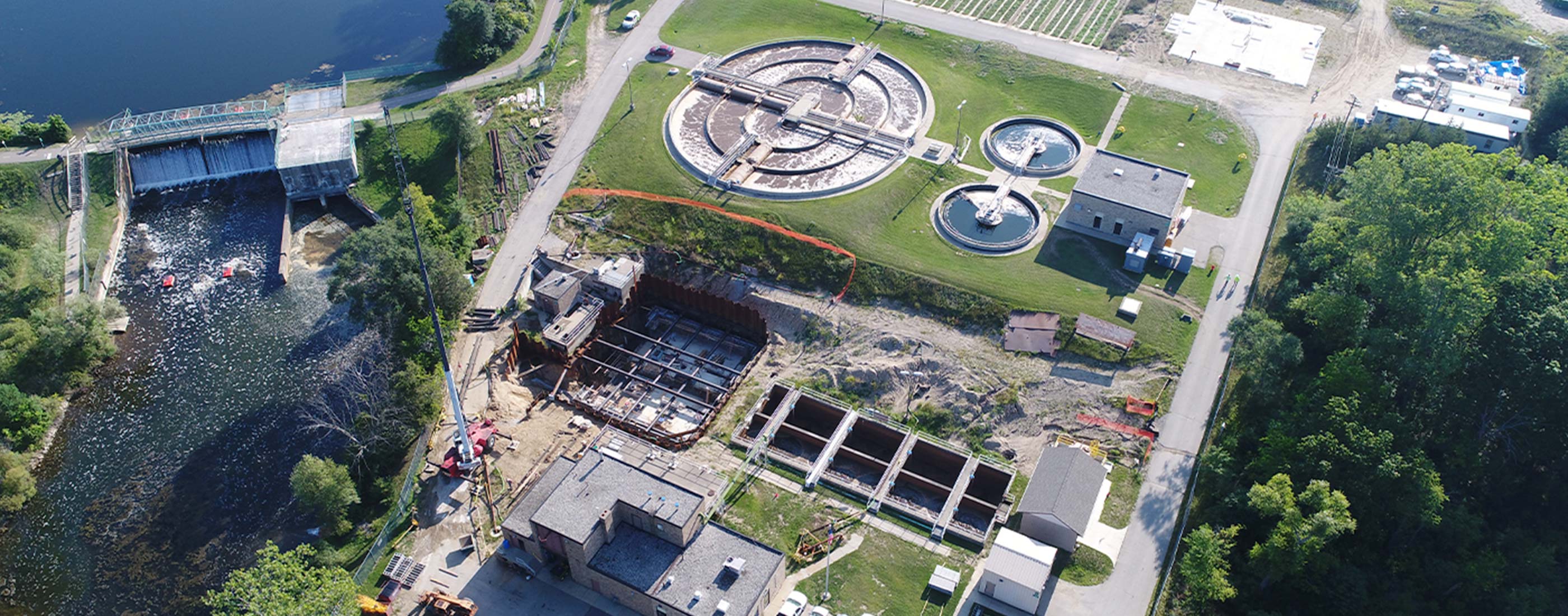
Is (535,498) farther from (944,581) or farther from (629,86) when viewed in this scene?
(629,86)

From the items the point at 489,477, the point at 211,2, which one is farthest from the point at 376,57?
the point at 489,477

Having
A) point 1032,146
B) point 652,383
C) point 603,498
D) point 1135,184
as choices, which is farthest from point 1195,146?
point 603,498

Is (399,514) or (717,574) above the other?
(717,574)

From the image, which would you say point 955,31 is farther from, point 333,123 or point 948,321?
point 333,123

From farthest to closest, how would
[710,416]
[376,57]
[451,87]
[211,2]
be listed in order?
[211,2] → [376,57] → [451,87] → [710,416]

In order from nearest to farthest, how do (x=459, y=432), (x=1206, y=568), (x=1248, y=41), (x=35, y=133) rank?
(x=1206, y=568) → (x=459, y=432) → (x=35, y=133) → (x=1248, y=41)

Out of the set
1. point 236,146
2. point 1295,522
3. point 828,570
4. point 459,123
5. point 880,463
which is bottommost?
point 828,570

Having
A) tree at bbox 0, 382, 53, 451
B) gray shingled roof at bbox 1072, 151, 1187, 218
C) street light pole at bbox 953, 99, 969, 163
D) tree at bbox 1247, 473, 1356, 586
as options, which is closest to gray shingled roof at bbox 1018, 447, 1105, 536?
tree at bbox 1247, 473, 1356, 586
